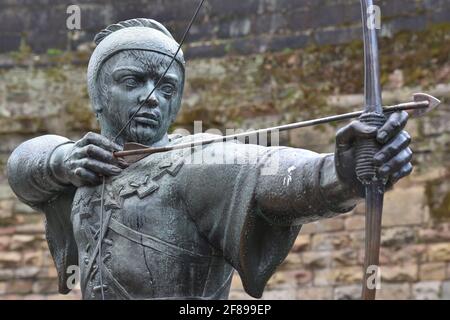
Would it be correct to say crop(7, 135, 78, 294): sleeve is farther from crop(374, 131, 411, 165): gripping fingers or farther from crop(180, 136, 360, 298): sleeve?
crop(374, 131, 411, 165): gripping fingers

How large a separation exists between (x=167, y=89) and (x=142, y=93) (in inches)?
3.3

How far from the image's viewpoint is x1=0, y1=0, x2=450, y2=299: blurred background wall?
11.9 metres

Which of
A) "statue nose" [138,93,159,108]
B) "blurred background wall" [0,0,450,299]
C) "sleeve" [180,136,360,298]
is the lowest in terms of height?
"sleeve" [180,136,360,298]

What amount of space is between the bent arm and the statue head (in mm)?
204

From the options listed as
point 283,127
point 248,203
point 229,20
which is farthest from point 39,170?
point 229,20

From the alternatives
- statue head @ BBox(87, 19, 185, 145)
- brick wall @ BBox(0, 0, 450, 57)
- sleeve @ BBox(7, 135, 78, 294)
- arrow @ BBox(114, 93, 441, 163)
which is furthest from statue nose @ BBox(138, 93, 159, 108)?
brick wall @ BBox(0, 0, 450, 57)

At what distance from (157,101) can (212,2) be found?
7.53m

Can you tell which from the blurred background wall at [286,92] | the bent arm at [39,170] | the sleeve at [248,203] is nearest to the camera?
the sleeve at [248,203]

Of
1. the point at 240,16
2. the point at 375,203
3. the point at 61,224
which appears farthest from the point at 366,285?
the point at 240,16

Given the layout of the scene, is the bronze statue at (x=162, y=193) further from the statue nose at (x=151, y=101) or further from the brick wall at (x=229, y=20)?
the brick wall at (x=229, y=20)

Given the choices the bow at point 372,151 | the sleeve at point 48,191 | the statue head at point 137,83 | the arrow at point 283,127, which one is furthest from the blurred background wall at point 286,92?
the bow at point 372,151

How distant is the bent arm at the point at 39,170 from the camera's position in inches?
210

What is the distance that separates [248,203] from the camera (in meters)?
4.88

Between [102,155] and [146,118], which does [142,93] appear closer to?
[146,118]
